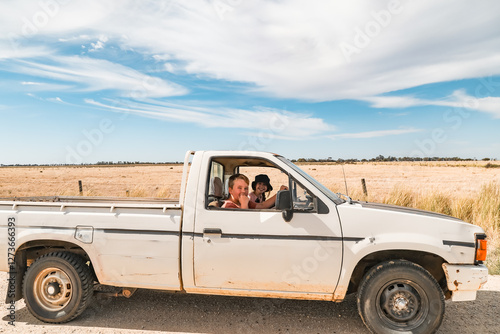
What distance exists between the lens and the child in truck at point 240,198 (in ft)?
14.3

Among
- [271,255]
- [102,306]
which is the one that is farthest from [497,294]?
[102,306]

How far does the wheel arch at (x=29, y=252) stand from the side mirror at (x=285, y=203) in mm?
2406

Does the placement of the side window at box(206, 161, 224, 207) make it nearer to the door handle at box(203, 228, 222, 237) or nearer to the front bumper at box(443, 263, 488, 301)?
the door handle at box(203, 228, 222, 237)

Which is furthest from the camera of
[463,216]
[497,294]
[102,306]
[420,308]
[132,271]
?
[463,216]

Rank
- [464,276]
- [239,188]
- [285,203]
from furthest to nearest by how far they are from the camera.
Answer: [239,188] → [464,276] → [285,203]

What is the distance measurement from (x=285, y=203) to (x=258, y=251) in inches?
26.7

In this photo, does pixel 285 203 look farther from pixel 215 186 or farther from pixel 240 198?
pixel 215 186

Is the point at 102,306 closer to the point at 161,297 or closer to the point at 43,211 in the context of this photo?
the point at 161,297

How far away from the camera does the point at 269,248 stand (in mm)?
4000

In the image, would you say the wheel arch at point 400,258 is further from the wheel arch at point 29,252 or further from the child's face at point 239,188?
the wheel arch at point 29,252

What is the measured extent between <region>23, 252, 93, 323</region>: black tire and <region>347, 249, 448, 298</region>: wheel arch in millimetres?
3172

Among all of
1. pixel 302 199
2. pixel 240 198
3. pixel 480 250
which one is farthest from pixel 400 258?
pixel 240 198

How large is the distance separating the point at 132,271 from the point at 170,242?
59cm

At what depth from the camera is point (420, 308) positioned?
3.93m
